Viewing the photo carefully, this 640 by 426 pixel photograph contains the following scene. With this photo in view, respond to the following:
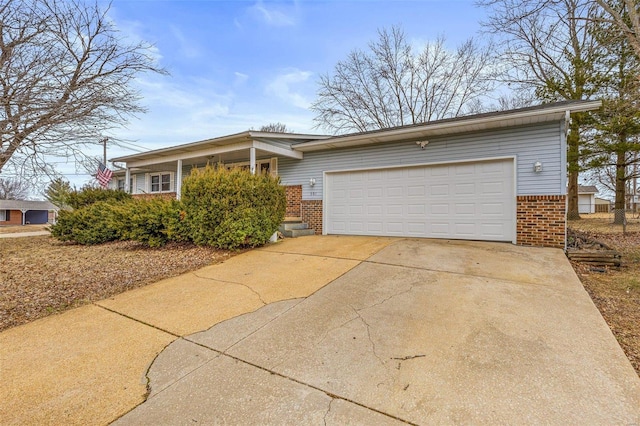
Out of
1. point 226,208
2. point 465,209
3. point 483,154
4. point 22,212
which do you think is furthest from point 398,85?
point 22,212

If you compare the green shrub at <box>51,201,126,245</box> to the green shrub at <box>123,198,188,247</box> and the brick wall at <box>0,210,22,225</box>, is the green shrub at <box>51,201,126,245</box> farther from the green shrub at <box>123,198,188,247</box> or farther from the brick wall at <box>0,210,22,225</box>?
the brick wall at <box>0,210,22,225</box>

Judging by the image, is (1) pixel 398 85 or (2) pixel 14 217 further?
(2) pixel 14 217

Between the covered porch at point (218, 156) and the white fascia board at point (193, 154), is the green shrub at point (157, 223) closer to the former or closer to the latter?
the covered porch at point (218, 156)

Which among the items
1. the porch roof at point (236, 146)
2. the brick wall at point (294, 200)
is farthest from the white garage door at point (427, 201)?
the porch roof at point (236, 146)

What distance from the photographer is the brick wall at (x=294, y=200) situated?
10.1 metres

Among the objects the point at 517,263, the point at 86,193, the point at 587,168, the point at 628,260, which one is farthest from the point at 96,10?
the point at 587,168

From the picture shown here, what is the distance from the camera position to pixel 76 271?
531 cm

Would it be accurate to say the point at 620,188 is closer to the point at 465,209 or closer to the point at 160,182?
the point at 465,209

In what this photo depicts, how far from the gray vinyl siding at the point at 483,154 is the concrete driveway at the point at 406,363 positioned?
11.2 feet

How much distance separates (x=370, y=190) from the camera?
879cm

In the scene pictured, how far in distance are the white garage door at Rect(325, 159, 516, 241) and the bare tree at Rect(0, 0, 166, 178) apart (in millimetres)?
5919

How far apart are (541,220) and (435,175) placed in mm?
2558

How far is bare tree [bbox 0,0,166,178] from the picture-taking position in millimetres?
3543

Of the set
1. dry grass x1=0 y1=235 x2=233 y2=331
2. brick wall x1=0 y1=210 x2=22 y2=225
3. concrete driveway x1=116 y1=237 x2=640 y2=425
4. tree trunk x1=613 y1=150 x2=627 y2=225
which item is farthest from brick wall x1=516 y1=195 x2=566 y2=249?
brick wall x1=0 y1=210 x2=22 y2=225
